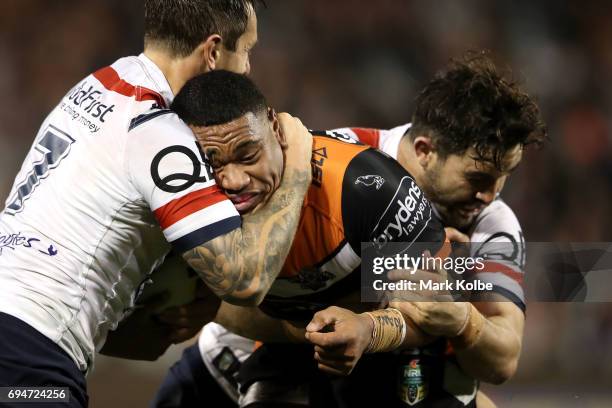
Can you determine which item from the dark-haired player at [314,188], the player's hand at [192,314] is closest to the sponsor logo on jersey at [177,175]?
the dark-haired player at [314,188]

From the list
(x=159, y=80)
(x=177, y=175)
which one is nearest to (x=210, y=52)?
(x=159, y=80)

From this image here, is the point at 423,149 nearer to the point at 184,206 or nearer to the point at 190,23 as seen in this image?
the point at 190,23

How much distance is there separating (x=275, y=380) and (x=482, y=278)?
0.87 meters

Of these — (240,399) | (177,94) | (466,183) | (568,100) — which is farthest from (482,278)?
(568,100)

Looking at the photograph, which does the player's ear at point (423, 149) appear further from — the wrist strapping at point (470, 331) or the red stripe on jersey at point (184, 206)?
the red stripe on jersey at point (184, 206)

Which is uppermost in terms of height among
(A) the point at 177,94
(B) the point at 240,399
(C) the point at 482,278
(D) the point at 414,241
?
(A) the point at 177,94

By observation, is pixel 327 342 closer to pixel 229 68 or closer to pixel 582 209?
pixel 229 68

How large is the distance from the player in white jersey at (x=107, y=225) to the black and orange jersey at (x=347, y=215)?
0.43 feet

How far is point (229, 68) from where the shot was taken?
3156 millimetres

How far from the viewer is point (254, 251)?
2.72 m

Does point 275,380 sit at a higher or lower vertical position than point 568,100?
lower

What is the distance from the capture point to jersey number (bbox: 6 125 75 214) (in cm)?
282

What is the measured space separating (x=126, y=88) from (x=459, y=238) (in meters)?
1.40

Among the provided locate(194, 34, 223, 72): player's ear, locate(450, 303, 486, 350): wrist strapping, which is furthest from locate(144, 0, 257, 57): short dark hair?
locate(450, 303, 486, 350): wrist strapping
